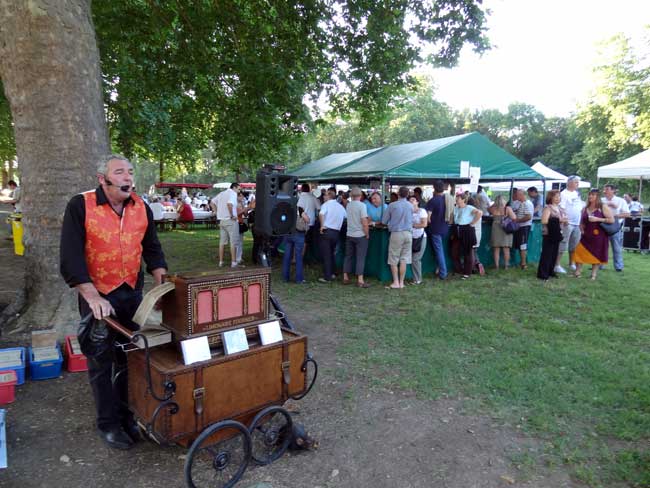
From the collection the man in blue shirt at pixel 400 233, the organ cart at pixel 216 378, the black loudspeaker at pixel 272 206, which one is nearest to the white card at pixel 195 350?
the organ cart at pixel 216 378

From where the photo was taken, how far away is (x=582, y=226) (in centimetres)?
824

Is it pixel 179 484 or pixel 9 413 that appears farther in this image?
pixel 9 413

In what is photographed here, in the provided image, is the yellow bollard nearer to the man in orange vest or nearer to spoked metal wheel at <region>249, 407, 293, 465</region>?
the man in orange vest

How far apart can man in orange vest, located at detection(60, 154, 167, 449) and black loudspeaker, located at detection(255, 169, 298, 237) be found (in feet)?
3.09

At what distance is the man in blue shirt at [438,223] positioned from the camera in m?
8.23

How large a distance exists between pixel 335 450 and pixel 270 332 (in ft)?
3.19

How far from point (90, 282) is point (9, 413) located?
5.39 ft

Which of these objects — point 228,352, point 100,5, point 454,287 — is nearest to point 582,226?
point 454,287

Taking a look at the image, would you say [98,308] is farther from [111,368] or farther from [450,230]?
[450,230]

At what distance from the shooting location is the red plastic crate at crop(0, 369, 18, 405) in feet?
10.9

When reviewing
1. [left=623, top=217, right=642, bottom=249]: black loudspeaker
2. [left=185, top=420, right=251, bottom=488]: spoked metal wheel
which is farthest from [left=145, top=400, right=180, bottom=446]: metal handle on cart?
[left=623, top=217, right=642, bottom=249]: black loudspeaker

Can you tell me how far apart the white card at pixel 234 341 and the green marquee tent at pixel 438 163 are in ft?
20.1

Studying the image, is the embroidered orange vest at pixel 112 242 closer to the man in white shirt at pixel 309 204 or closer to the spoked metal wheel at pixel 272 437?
the spoked metal wheel at pixel 272 437

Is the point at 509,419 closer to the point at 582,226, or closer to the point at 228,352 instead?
the point at 228,352
